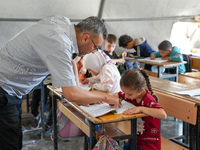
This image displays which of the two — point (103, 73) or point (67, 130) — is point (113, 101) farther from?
point (67, 130)

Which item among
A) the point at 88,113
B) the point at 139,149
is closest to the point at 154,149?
the point at 139,149

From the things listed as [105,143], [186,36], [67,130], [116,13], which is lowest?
[67,130]

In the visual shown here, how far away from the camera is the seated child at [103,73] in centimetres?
255

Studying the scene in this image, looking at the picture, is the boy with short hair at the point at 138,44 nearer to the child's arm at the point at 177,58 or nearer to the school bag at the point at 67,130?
the child's arm at the point at 177,58

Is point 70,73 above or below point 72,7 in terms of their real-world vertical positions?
below

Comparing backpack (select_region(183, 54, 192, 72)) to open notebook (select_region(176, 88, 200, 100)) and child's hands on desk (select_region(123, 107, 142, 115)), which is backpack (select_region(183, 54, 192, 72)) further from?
Result: child's hands on desk (select_region(123, 107, 142, 115))

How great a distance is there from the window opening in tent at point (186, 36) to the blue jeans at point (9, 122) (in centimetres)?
516

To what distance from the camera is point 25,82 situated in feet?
6.38

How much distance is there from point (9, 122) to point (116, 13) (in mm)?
4073

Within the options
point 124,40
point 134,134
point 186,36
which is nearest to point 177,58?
point 124,40

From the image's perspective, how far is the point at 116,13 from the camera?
18.4ft

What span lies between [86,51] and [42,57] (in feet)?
1.06

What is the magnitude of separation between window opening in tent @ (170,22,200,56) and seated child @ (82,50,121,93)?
4.13 m

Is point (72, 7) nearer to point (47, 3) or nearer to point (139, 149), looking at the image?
point (47, 3)
